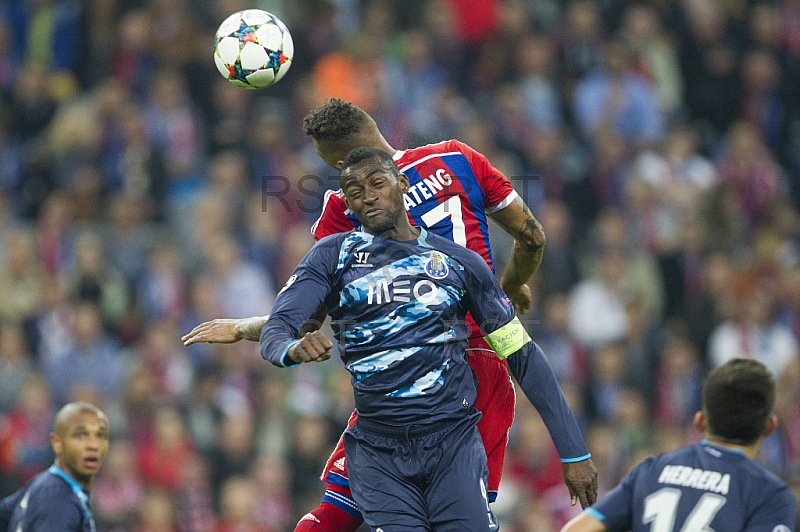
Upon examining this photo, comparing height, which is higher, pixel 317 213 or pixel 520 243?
pixel 317 213

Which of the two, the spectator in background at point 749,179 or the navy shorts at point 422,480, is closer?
the navy shorts at point 422,480

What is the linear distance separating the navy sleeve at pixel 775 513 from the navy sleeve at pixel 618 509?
459 mm

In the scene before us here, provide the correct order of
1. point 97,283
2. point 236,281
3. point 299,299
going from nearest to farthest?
point 299,299, point 97,283, point 236,281

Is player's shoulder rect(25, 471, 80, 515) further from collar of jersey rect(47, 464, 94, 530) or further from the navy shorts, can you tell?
the navy shorts

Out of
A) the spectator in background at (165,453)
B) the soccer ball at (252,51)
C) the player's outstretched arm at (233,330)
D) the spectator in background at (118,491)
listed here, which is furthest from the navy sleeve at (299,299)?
the spectator in background at (165,453)

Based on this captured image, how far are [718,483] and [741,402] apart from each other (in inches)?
13.4

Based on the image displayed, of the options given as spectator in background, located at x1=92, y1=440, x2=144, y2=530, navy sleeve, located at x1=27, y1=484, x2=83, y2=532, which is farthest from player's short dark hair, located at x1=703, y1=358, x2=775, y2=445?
spectator in background, located at x1=92, y1=440, x2=144, y2=530

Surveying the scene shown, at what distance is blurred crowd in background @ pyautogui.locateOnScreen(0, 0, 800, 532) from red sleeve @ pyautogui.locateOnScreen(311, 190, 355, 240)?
15.7 ft

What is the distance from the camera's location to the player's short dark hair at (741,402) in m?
4.69

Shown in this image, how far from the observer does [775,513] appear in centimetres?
453

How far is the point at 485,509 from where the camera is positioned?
5379 millimetres

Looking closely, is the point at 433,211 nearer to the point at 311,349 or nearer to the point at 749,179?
the point at 311,349

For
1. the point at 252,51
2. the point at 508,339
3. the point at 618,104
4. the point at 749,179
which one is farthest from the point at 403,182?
the point at 749,179

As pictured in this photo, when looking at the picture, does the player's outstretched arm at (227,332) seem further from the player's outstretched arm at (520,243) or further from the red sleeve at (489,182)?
the player's outstretched arm at (520,243)
